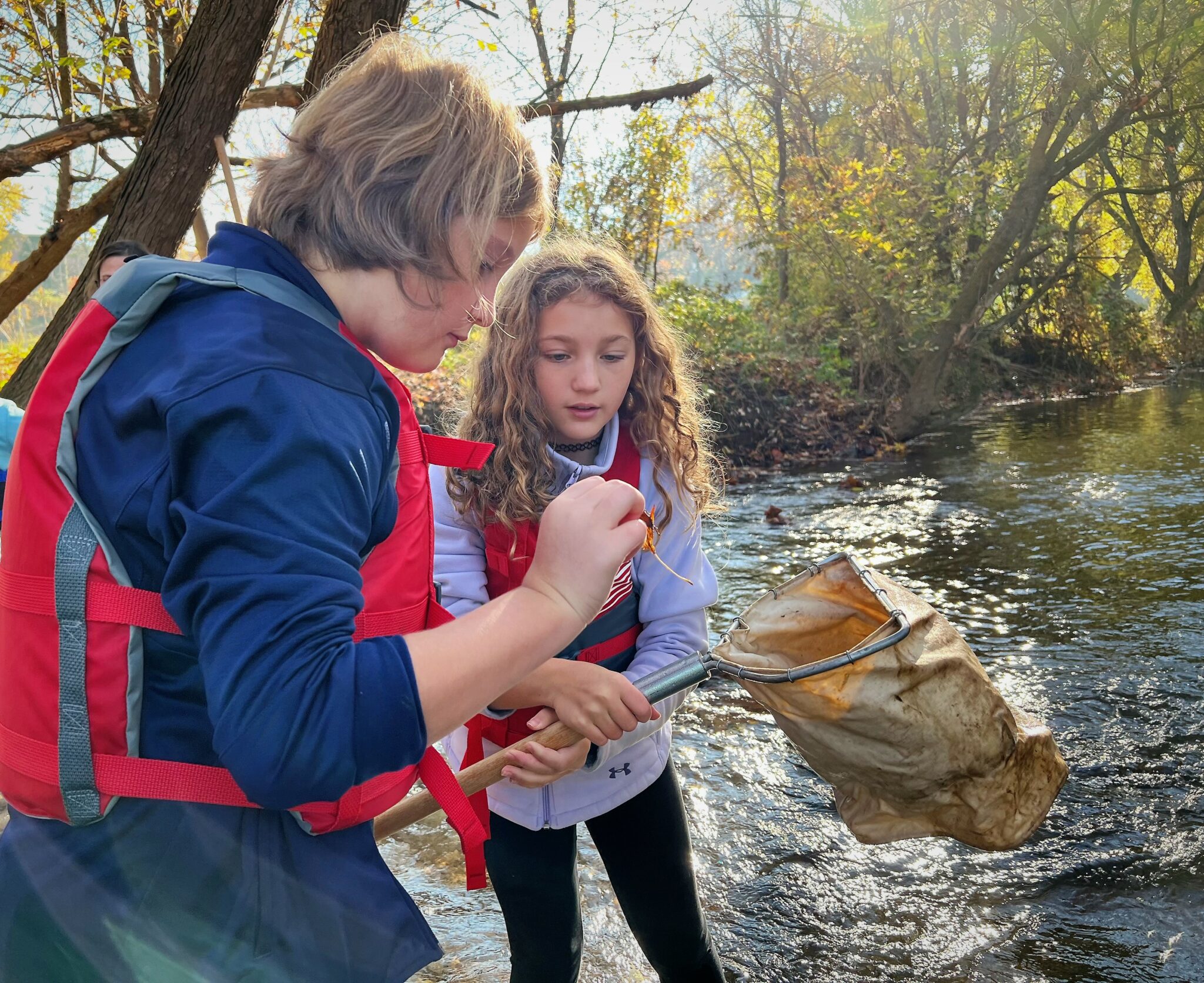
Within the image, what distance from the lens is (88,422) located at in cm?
103

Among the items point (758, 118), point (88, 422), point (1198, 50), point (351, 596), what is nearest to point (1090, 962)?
point (351, 596)

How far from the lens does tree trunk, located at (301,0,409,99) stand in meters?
4.16

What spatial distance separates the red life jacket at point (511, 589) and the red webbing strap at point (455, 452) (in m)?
0.69

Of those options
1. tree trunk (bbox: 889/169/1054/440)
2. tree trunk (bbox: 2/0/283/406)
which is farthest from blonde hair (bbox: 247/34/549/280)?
tree trunk (bbox: 889/169/1054/440)

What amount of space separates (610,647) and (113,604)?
1.36m

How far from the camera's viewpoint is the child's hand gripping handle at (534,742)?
69.8 inches

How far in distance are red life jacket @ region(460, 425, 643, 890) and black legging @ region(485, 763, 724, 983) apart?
7.3 inches

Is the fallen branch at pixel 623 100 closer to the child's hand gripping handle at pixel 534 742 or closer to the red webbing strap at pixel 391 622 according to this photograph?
the child's hand gripping handle at pixel 534 742

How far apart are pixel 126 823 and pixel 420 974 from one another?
201 cm

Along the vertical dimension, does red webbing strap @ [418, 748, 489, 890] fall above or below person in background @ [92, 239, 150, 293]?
below

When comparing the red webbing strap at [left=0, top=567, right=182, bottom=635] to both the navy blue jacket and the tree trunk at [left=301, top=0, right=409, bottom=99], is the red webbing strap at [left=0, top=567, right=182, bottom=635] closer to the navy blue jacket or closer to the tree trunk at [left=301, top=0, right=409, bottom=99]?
the navy blue jacket

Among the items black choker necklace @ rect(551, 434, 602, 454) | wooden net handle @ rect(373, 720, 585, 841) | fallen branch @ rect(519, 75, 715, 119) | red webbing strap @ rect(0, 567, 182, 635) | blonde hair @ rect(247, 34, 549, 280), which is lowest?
wooden net handle @ rect(373, 720, 585, 841)

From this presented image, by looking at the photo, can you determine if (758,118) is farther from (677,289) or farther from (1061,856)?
(1061,856)

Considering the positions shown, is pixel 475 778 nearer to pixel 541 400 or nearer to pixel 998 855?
pixel 541 400
